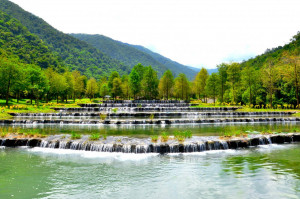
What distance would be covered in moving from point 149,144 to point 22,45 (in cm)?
14031

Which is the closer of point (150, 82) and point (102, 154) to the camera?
point (102, 154)

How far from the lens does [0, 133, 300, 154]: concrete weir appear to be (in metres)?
14.3

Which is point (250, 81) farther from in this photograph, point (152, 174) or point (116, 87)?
point (152, 174)

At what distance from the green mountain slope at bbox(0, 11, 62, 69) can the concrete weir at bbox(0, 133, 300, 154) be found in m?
107

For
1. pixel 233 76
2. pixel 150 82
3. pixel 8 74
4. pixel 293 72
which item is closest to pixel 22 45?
pixel 150 82

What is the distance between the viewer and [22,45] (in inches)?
5025

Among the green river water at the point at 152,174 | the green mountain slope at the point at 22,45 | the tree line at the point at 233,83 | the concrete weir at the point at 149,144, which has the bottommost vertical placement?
the green river water at the point at 152,174

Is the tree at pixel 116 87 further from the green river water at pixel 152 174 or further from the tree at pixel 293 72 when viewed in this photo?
the green river water at pixel 152 174

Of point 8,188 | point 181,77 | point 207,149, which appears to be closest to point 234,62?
point 181,77

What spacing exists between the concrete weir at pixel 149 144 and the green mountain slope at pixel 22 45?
10689 centimetres

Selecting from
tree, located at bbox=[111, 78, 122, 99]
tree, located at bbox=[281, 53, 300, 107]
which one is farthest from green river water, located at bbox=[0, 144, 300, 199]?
tree, located at bbox=[111, 78, 122, 99]

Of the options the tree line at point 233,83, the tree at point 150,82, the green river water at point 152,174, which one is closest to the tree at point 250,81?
the tree line at point 233,83

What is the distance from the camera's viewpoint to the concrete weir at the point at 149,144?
14336mm

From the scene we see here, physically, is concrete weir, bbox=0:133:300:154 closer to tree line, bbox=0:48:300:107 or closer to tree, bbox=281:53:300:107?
tree, bbox=281:53:300:107
